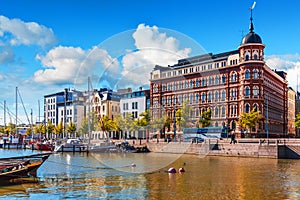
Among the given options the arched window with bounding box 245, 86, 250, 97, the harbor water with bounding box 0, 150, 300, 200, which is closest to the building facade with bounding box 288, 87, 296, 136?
the arched window with bounding box 245, 86, 250, 97

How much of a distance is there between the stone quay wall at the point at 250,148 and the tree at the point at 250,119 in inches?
601

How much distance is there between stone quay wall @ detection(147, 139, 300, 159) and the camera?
223 feet

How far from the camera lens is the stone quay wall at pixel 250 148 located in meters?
68.0

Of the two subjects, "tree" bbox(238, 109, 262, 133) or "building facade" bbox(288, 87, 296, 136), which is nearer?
"tree" bbox(238, 109, 262, 133)

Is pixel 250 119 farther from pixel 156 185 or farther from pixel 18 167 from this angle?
pixel 18 167

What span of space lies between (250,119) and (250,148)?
66.1ft

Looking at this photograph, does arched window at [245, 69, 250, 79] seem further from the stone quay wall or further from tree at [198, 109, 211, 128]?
tree at [198, 109, 211, 128]

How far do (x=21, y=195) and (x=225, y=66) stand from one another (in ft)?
248

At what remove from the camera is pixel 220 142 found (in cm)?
7794

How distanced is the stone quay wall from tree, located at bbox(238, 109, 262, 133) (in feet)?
50.1

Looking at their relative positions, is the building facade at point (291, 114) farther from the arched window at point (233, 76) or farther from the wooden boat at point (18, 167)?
the wooden boat at point (18, 167)

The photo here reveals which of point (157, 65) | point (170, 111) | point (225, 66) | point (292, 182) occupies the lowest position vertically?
point (292, 182)

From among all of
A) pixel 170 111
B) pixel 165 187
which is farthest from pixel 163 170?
pixel 170 111

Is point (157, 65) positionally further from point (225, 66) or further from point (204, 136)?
point (225, 66)
